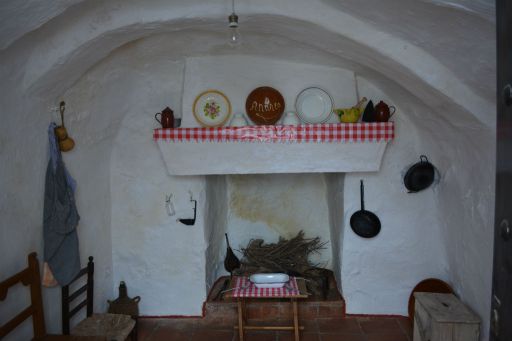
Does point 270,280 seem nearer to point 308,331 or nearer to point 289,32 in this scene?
point 308,331

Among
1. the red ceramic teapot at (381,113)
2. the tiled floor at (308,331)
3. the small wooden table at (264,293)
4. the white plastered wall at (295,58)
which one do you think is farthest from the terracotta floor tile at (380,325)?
the red ceramic teapot at (381,113)

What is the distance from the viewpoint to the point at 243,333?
11.1ft

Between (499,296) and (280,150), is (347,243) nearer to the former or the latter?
(280,150)

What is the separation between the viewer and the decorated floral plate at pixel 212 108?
10.8 feet

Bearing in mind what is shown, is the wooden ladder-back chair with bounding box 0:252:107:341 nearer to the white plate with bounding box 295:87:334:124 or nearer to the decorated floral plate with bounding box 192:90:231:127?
the decorated floral plate with bounding box 192:90:231:127

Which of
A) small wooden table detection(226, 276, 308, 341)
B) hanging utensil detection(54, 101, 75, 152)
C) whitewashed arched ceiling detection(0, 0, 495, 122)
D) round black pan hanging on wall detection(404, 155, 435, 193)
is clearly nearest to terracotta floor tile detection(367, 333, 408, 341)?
small wooden table detection(226, 276, 308, 341)

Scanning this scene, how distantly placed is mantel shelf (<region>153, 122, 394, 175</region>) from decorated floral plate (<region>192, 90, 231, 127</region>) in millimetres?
188

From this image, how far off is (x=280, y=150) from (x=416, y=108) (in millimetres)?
1225

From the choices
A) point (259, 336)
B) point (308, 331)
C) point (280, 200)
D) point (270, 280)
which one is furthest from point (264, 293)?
point (280, 200)

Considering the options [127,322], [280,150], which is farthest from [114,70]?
[127,322]

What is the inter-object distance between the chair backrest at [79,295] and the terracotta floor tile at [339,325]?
2.11 metres

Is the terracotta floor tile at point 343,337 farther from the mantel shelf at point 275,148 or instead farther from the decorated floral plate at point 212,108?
the decorated floral plate at point 212,108

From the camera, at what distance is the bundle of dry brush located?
13.5ft

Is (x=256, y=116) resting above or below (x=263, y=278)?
above
